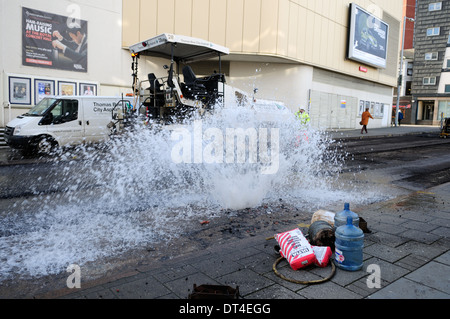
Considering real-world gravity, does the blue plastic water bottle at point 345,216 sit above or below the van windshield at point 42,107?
below

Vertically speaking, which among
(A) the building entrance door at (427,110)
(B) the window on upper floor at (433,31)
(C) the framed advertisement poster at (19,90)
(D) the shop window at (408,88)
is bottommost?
(C) the framed advertisement poster at (19,90)

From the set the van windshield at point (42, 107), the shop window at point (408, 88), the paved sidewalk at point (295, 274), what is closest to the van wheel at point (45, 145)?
the van windshield at point (42, 107)

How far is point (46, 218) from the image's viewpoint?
16.8 feet

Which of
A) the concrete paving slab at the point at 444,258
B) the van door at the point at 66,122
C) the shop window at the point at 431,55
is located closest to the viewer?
the concrete paving slab at the point at 444,258

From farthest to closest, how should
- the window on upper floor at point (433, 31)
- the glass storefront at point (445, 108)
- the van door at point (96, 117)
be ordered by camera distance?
the window on upper floor at point (433, 31), the glass storefront at point (445, 108), the van door at point (96, 117)

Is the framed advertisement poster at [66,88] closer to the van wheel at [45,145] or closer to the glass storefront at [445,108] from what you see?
the van wheel at [45,145]

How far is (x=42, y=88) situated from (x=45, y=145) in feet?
17.7

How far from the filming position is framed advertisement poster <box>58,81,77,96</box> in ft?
55.4

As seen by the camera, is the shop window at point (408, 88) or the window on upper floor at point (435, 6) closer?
the window on upper floor at point (435, 6)

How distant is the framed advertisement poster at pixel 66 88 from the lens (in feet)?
55.4

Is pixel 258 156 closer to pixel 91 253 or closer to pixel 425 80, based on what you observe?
pixel 91 253

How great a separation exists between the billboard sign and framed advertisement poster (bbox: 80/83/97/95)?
19.9 metres

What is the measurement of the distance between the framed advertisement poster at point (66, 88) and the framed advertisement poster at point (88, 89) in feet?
1.06

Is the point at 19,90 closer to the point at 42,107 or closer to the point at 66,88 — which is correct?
the point at 66,88
